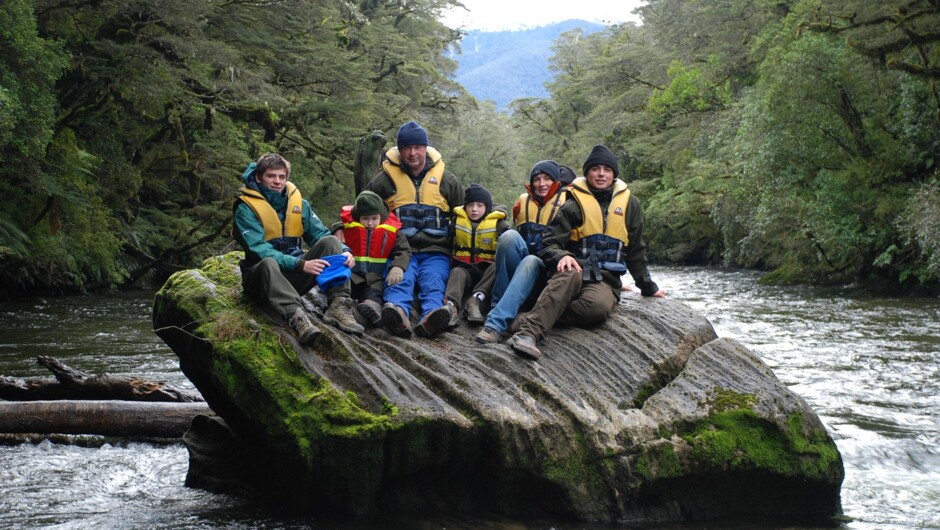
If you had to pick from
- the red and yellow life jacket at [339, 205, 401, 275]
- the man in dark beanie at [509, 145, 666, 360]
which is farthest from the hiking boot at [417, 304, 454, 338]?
the red and yellow life jacket at [339, 205, 401, 275]

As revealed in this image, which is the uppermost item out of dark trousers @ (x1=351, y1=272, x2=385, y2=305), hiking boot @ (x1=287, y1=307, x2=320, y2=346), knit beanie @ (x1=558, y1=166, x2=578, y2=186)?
knit beanie @ (x1=558, y1=166, x2=578, y2=186)

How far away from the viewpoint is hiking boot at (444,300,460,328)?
7055 millimetres

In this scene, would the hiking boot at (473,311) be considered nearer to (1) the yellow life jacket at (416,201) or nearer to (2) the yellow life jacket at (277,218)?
(1) the yellow life jacket at (416,201)

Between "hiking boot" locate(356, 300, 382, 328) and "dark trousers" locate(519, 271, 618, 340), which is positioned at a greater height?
"dark trousers" locate(519, 271, 618, 340)

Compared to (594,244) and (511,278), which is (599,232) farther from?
(511,278)

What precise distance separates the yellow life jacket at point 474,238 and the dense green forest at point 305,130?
9518 millimetres

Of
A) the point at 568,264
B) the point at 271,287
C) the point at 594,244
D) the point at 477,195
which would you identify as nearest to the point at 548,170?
the point at 477,195

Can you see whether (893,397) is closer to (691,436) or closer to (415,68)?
(691,436)

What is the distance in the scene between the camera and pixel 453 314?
7234 mm

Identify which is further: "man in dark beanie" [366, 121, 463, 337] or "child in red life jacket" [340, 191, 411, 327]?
"man in dark beanie" [366, 121, 463, 337]

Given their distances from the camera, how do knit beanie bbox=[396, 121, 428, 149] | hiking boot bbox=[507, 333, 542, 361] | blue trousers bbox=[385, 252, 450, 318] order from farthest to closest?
knit beanie bbox=[396, 121, 428, 149] < blue trousers bbox=[385, 252, 450, 318] < hiking boot bbox=[507, 333, 542, 361]

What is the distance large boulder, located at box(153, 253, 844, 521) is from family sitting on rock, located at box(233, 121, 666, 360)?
1.09ft

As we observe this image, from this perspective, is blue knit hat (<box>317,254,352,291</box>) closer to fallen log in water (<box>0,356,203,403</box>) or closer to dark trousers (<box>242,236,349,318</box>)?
dark trousers (<box>242,236,349,318</box>)

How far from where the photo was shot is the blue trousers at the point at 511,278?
7207 mm
